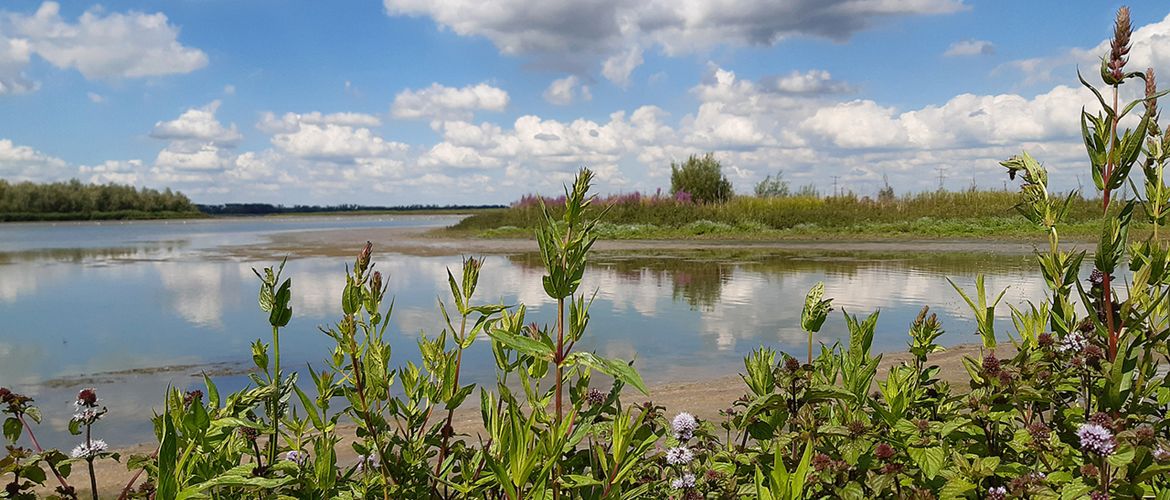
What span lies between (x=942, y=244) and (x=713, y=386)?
21.0 metres

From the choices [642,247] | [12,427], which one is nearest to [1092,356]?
[12,427]

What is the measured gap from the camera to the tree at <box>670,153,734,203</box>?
3741cm

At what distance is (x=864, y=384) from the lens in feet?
6.20

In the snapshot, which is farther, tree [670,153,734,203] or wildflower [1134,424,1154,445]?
tree [670,153,734,203]

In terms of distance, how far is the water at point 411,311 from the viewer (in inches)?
264

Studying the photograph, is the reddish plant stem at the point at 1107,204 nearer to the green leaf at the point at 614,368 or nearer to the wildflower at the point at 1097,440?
the wildflower at the point at 1097,440

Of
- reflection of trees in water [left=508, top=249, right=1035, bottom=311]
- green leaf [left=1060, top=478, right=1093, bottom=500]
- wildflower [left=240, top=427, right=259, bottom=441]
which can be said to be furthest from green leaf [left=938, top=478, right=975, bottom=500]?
reflection of trees in water [left=508, top=249, right=1035, bottom=311]

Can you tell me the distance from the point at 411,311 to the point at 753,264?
9781 mm

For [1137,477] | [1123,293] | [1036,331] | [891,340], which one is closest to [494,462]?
[1137,477]

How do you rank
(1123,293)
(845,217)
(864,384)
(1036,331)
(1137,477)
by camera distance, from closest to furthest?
(1137,477) < (864,384) < (1036,331) < (1123,293) < (845,217)

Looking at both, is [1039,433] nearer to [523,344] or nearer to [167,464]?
[523,344]

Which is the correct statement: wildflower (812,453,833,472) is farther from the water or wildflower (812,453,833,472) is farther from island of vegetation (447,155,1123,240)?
island of vegetation (447,155,1123,240)

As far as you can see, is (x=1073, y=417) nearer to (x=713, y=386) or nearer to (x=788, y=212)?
(x=713, y=386)

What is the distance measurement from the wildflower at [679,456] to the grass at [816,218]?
24.7 m
